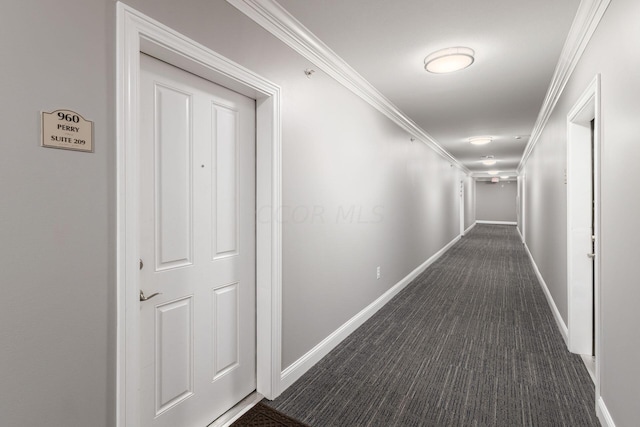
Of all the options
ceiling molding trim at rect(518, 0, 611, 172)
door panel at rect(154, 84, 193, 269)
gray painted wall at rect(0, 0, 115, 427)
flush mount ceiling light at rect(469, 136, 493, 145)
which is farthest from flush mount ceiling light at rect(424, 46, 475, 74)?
flush mount ceiling light at rect(469, 136, 493, 145)

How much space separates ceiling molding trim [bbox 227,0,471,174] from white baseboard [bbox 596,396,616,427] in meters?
3.04

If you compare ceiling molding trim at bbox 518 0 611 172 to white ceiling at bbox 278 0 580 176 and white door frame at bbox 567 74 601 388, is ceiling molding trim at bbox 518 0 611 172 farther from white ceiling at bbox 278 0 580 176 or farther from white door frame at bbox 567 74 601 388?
white door frame at bbox 567 74 601 388

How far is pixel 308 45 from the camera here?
2.45 meters

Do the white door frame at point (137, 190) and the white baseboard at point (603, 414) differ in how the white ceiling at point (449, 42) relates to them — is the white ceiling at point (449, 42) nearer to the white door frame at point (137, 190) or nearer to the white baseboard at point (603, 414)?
the white door frame at point (137, 190)

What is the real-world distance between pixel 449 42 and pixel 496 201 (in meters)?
16.6

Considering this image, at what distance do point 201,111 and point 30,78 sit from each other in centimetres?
83

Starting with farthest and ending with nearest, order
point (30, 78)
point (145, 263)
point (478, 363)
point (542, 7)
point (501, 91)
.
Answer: point (501, 91), point (478, 363), point (542, 7), point (145, 263), point (30, 78)

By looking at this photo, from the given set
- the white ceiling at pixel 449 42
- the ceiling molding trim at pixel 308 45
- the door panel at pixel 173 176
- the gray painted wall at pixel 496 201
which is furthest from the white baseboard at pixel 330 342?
the gray painted wall at pixel 496 201

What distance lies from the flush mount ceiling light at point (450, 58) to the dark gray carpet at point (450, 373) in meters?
2.55

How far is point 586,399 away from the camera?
7.06 ft

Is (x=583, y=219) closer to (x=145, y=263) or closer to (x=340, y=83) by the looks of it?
(x=340, y=83)

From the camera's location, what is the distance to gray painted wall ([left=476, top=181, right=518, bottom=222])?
1645cm

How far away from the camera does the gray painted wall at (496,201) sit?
54.0 feet

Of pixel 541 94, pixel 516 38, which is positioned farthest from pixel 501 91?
pixel 516 38
